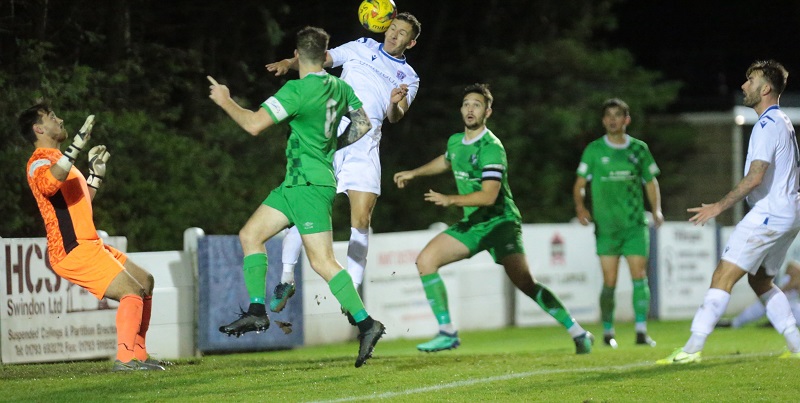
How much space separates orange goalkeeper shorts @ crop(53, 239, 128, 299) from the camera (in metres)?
9.06

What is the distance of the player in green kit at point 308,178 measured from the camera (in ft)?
27.8

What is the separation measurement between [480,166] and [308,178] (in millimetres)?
2589

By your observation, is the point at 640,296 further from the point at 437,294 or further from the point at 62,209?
the point at 62,209

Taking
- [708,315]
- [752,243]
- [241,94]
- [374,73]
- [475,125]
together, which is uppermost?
[241,94]

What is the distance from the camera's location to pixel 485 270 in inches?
674

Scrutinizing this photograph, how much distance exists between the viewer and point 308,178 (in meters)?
8.51

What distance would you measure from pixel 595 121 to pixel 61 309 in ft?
50.2

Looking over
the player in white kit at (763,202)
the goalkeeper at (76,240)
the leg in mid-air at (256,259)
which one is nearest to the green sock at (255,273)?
the leg in mid-air at (256,259)

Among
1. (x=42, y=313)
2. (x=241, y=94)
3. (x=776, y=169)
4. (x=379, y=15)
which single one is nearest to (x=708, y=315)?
(x=776, y=169)

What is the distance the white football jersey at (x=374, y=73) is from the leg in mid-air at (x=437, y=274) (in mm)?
1281

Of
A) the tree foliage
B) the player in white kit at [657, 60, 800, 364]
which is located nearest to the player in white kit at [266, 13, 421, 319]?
the player in white kit at [657, 60, 800, 364]

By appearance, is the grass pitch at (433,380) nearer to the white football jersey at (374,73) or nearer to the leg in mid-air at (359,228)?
the leg in mid-air at (359,228)

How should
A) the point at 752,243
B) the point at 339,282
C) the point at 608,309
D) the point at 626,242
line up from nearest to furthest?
the point at 339,282, the point at 752,243, the point at 626,242, the point at 608,309

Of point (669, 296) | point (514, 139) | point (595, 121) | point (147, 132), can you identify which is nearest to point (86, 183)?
point (147, 132)
